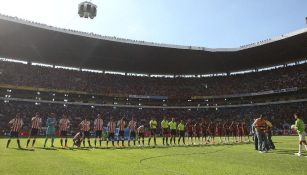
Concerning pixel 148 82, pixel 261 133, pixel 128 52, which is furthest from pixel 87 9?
pixel 148 82

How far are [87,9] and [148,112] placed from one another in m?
49.3

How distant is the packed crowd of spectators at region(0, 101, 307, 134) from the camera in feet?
173

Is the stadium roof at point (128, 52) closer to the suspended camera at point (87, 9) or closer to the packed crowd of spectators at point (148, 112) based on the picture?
the packed crowd of spectators at point (148, 112)

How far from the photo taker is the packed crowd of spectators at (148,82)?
56469mm

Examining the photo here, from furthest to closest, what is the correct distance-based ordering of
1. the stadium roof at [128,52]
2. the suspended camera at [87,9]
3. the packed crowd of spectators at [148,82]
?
1. the packed crowd of spectators at [148,82]
2. the stadium roof at [128,52]
3. the suspended camera at [87,9]

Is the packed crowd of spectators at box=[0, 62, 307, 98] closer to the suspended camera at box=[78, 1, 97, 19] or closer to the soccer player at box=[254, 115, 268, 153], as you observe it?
the soccer player at box=[254, 115, 268, 153]

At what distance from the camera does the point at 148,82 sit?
2731 inches

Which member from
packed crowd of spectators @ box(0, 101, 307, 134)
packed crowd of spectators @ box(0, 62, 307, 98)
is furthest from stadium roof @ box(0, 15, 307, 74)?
packed crowd of spectators @ box(0, 101, 307, 134)

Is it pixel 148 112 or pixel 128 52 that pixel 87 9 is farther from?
pixel 148 112

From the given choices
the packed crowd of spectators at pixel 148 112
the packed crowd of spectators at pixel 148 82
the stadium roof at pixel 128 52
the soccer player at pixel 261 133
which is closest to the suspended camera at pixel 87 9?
the soccer player at pixel 261 133

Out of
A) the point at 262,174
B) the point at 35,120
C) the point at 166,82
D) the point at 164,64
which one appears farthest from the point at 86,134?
the point at 166,82

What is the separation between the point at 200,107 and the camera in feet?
218

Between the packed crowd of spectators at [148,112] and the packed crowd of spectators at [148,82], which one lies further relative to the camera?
the packed crowd of spectators at [148,82]

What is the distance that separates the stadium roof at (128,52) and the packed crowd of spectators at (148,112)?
31.7 feet
